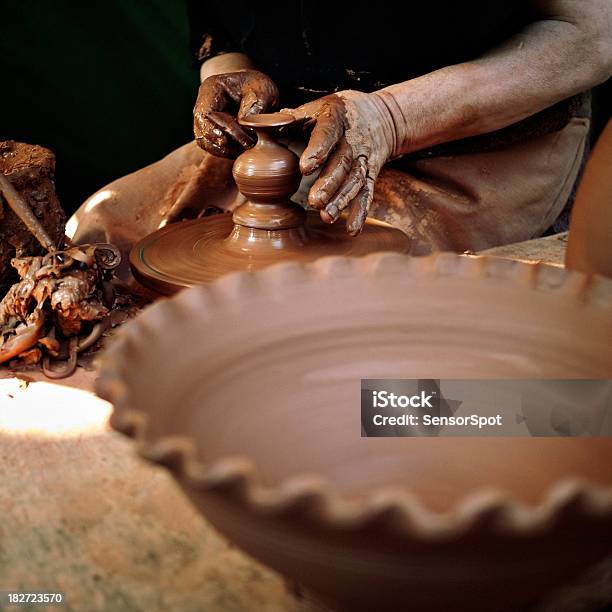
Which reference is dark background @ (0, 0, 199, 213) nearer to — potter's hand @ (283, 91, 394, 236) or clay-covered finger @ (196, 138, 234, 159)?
clay-covered finger @ (196, 138, 234, 159)

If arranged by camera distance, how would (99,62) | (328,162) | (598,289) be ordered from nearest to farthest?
(598,289) < (328,162) < (99,62)

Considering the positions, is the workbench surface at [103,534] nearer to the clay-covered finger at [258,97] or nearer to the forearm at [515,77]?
the clay-covered finger at [258,97]

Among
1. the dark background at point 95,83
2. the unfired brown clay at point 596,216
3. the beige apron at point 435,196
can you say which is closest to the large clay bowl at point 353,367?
the unfired brown clay at point 596,216

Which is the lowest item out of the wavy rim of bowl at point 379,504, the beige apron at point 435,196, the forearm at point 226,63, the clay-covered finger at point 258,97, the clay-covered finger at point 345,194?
the beige apron at point 435,196

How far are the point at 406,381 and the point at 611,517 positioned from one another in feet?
1.23

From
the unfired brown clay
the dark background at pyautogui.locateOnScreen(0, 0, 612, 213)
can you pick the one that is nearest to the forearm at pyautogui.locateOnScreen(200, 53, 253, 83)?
the dark background at pyautogui.locateOnScreen(0, 0, 612, 213)

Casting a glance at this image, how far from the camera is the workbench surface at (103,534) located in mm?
751

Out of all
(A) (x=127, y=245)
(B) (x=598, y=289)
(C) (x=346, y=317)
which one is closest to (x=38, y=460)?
(C) (x=346, y=317)

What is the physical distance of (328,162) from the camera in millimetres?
1403

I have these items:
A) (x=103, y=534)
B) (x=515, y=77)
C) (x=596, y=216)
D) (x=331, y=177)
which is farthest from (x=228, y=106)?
(x=103, y=534)

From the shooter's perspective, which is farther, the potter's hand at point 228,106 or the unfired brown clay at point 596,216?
the potter's hand at point 228,106

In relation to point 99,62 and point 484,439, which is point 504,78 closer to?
point 484,439

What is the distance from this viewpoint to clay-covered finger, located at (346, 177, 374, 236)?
1385 millimetres

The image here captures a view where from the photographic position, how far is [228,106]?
1764mm
